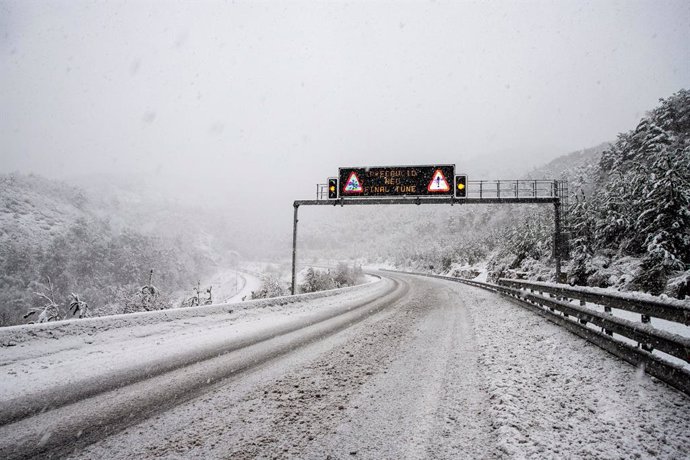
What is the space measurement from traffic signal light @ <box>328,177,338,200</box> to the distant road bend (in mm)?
11918

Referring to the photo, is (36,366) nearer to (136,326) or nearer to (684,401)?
(136,326)

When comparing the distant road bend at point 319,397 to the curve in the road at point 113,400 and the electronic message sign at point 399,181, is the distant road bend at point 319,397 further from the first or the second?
the electronic message sign at point 399,181

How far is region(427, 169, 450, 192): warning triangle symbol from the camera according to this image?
16.8 m

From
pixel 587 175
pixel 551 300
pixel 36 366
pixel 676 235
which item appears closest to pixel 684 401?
pixel 551 300

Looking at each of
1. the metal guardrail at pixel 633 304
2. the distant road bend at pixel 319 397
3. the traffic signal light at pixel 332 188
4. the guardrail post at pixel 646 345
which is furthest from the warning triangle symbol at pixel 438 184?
the guardrail post at pixel 646 345

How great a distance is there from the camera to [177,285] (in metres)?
54.0

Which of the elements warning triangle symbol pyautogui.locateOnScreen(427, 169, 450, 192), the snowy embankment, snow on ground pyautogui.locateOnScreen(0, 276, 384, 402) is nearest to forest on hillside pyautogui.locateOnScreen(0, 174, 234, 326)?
snow on ground pyautogui.locateOnScreen(0, 276, 384, 402)

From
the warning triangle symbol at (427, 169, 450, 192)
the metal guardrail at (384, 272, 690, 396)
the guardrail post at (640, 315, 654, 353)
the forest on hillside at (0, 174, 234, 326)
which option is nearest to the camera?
the metal guardrail at (384, 272, 690, 396)

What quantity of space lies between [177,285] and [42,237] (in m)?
19.7

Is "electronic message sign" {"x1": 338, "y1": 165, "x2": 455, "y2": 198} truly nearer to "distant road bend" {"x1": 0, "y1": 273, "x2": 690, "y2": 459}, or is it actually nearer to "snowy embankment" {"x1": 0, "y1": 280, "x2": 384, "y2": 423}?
"snowy embankment" {"x1": 0, "y1": 280, "x2": 384, "y2": 423}

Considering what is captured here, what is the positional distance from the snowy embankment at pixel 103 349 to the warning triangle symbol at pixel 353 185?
398 inches

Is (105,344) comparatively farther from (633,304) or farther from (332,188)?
(332,188)

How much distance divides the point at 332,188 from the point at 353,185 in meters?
1.30

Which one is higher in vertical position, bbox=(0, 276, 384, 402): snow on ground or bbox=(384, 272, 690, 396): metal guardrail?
bbox=(384, 272, 690, 396): metal guardrail
